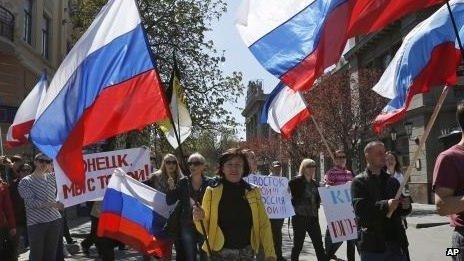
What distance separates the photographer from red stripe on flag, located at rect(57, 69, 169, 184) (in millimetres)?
5758

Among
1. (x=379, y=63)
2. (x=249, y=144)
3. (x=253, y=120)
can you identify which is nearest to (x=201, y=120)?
(x=379, y=63)

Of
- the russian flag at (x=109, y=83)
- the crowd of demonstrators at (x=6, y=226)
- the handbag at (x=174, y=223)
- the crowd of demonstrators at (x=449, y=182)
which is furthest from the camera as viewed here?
the crowd of demonstrators at (x=6, y=226)

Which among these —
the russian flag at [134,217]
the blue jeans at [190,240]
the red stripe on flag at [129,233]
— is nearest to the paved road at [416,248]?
the blue jeans at [190,240]

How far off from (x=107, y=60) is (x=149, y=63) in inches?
17.0

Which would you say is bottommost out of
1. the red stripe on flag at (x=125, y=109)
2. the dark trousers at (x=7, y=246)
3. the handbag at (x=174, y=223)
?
the dark trousers at (x=7, y=246)

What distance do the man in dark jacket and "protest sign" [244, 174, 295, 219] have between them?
4.16 m

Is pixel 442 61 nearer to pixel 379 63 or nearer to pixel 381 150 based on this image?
pixel 381 150

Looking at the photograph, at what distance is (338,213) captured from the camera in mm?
9117

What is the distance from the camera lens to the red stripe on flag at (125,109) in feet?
18.9

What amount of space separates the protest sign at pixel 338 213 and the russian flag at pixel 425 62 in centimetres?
194

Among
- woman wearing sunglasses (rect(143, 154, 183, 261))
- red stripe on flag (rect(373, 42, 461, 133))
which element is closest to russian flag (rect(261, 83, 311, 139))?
woman wearing sunglasses (rect(143, 154, 183, 261))

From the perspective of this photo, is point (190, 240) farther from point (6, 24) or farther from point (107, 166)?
point (6, 24)

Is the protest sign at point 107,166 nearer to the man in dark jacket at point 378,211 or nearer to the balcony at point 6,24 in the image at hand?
the man in dark jacket at point 378,211

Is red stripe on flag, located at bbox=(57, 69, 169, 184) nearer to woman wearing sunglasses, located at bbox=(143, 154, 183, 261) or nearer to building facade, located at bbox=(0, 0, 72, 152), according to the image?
woman wearing sunglasses, located at bbox=(143, 154, 183, 261)
